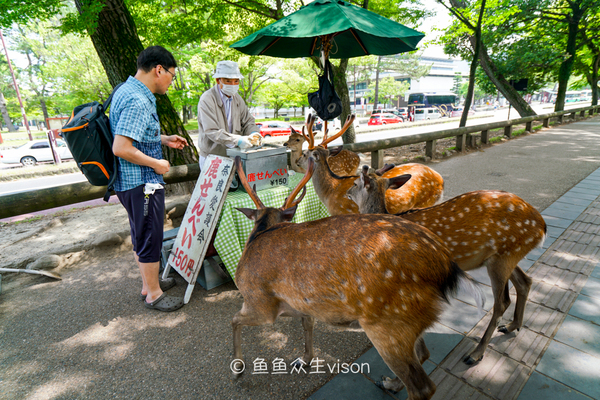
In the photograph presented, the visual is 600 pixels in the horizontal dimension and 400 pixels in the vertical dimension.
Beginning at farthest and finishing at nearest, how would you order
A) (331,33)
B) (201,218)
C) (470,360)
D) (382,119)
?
1. (382,119)
2. (331,33)
3. (201,218)
4. (470,360)

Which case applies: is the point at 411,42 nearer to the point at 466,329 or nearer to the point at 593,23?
the point at 466,329

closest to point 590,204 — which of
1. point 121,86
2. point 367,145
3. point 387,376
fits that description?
point 367,145

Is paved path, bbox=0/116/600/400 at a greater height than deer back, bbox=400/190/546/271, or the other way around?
deer back, bbox=400/190/546/271

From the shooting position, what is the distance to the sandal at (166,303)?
111 inches

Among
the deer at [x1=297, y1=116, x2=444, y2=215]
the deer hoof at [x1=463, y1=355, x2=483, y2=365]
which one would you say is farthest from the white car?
the deer hoof at [x1=463, y1=355, x2=483, y2=365]

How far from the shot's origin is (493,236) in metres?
2.13

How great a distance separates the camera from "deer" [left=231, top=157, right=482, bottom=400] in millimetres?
1481

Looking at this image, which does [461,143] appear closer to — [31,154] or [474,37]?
[474,37]

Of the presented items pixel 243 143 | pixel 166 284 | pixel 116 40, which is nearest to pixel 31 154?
pixel 116 40

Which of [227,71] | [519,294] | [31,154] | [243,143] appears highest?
[227,71]

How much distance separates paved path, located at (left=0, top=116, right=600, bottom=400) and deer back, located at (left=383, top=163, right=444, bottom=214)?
0.97 meters

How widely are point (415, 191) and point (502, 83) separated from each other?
50.7 ft

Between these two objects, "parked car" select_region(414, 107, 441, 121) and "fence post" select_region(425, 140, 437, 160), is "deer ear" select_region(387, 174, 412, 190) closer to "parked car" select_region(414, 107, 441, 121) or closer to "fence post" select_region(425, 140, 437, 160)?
"fence post" select_region(425, 140, 437, 160)

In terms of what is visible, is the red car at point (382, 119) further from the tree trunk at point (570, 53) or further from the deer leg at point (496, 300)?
the deer leg at point (496, 300)
